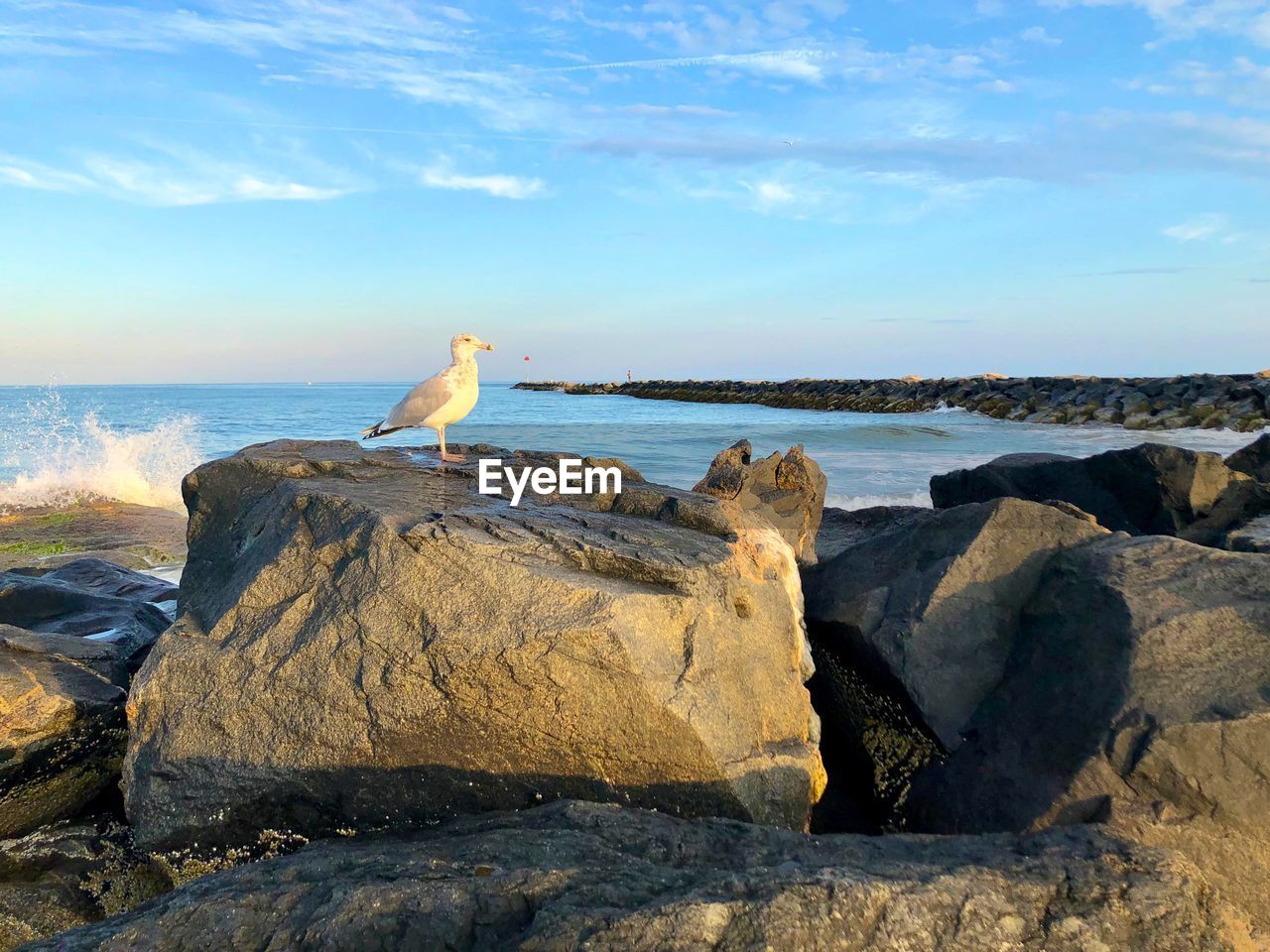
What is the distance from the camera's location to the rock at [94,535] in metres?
9.78

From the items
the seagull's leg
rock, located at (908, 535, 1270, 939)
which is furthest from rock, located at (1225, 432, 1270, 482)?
the seagull's leg

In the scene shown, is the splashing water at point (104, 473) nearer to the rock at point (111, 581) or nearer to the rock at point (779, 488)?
the rock at point (111, 581)

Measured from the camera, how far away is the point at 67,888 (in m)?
3.20

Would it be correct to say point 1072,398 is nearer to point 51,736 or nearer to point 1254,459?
point 1254,459

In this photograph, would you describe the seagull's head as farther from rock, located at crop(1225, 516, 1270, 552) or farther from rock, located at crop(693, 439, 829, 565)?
rock, located at crop(1225, 516, 1270, 552)

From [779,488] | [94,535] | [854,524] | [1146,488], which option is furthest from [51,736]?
[94,535]

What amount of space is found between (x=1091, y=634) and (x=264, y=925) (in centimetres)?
310

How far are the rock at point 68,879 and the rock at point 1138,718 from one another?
318cm

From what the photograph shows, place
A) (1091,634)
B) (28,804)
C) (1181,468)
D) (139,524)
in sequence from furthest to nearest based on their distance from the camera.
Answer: (139,524)
(1181,468)
(28,804)
(1091,634)

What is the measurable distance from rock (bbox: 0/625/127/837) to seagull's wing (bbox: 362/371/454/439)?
230 cm

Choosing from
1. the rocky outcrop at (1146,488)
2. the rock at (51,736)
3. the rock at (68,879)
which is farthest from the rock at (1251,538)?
the rock at (51,736)

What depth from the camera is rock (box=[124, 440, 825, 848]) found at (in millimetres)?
3193

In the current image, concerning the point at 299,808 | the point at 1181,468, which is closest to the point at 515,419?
the point at 1181,468

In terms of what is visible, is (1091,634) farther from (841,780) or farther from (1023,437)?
(1023,437)
